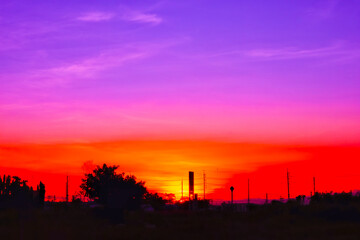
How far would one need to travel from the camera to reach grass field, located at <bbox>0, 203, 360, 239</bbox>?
1460 inches

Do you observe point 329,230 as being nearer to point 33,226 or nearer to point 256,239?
point 256,239

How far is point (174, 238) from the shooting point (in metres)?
36.8

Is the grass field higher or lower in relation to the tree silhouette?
lower

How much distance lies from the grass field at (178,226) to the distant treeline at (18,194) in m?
12.2

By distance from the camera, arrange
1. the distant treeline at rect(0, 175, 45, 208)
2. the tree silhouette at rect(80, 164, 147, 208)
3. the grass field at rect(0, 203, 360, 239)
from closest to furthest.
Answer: the grass field at rect(0, 203, 360, 239) < the distant treeline at rect(0, 175, 45, 208) < the tree silhouette at rect(80, 164, 147, 208)

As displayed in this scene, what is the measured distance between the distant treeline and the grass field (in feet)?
39.9

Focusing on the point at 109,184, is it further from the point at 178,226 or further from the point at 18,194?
the point at 178,226

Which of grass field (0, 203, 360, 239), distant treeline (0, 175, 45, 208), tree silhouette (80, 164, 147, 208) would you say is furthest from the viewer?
tree silhouette (80, 164, 147, 208)

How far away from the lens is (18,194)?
6359cm

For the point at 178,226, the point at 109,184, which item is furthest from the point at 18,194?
the point at 178,226

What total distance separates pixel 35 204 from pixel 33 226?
86.0 ft

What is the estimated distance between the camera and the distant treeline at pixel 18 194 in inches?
2406

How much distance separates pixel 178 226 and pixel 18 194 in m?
24.3

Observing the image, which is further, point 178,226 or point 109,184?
point 109,184
